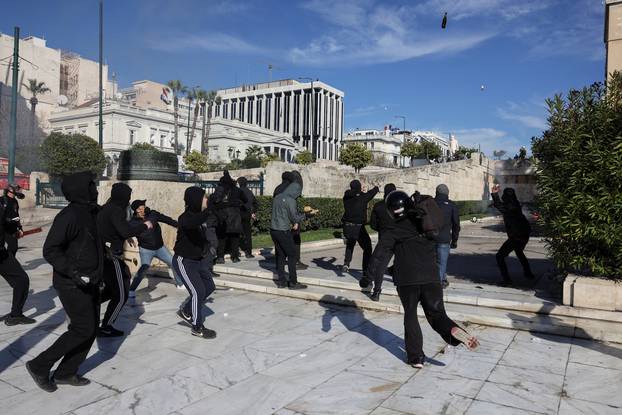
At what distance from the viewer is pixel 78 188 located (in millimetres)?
4059

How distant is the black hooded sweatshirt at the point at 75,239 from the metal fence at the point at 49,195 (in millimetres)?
22349

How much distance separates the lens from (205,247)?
571 centimetres

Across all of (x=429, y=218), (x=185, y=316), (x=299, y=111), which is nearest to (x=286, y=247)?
(x=185, y=316)

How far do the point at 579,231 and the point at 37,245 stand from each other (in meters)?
13.8

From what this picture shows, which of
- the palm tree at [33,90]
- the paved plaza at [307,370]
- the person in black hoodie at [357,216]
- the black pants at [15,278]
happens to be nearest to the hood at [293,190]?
the person in black hoodie at [357,216]

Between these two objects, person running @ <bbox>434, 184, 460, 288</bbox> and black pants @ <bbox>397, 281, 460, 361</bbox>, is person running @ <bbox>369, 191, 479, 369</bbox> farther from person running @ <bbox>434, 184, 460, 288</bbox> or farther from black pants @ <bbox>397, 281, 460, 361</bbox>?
person running @ <bbox>434, 184, 460, 288</bbox>

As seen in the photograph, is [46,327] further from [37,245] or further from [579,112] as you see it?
[37,245]

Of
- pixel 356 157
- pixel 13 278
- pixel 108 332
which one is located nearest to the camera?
pixel 108 332

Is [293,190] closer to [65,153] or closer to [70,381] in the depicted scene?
[70,381]

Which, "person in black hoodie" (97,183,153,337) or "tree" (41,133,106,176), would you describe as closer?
"person in black hoodie" (97,183,153,337)

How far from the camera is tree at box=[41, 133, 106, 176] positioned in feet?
133

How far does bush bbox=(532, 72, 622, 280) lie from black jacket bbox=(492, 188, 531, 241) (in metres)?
1.11

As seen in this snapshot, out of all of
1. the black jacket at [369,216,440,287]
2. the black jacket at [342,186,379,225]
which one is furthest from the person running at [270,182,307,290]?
the black jacket at [369,216,440,287]

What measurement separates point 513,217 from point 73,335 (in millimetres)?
6570
